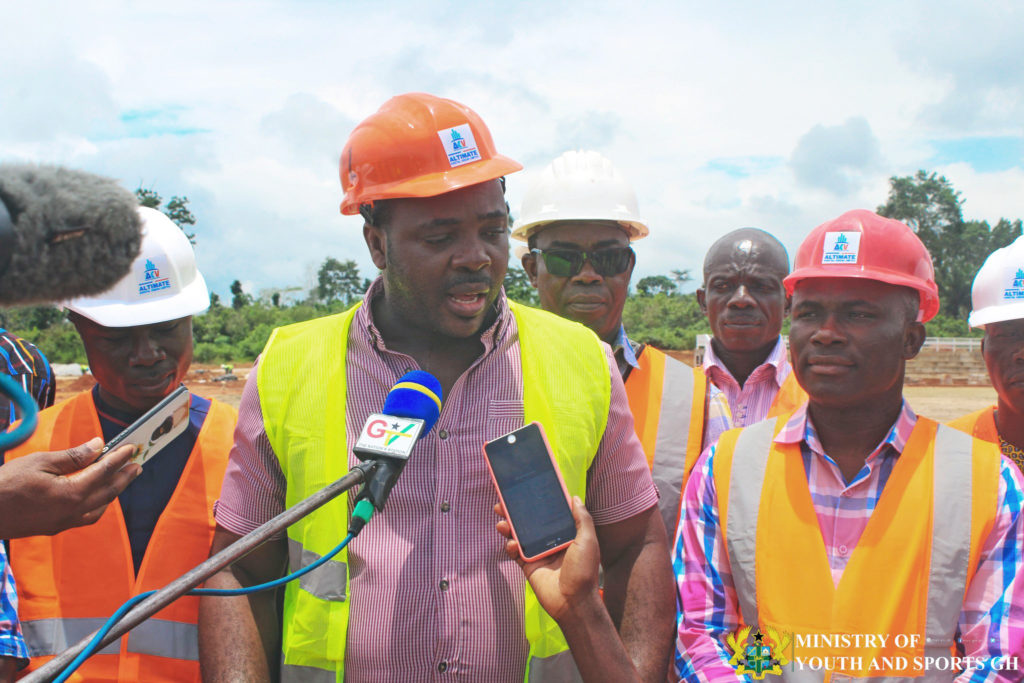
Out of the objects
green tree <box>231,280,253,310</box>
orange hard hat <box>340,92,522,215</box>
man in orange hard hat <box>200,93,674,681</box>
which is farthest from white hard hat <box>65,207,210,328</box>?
green tree <box>231,280,253,310</box>

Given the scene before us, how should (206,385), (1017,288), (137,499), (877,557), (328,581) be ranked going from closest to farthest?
1. (328,581)
2. (877,557)
3. (137,499)
4. (1017,288)
5. (206,385)

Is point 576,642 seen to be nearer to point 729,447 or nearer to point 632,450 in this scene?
point 632,450

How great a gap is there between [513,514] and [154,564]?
1.55m

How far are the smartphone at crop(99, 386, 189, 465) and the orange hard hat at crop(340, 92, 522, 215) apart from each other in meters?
0.83

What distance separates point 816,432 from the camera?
270cm

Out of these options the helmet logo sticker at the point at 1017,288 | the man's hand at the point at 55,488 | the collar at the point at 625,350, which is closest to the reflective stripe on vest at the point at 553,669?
the man's hand at the point at 55,488

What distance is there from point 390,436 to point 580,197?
273 centimetres

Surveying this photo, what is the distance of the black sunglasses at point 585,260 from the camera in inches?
153

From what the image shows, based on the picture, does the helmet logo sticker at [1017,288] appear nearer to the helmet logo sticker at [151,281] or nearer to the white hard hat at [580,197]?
the white hard hat at [580,197]

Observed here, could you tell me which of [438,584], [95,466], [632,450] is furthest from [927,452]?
[95,466]

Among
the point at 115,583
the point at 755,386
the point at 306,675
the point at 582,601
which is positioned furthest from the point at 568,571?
the point at 755,386

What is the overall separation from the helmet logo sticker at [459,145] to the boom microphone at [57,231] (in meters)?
1.53

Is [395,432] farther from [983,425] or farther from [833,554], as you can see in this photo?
[983,425]

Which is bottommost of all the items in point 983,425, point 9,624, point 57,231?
point 9,624
